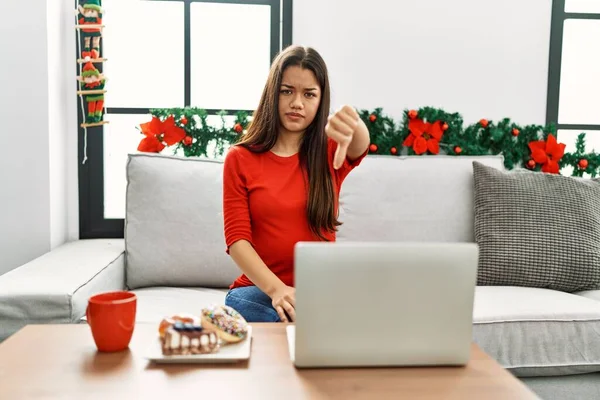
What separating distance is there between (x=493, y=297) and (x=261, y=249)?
784 mm

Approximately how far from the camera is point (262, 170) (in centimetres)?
147

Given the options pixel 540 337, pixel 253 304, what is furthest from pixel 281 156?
pixel 540 337

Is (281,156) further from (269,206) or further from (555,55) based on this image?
(555,55)

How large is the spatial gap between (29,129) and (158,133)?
468 millimetres

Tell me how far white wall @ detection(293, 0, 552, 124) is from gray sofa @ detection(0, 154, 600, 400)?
351mm

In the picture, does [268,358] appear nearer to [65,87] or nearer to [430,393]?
[430,393]

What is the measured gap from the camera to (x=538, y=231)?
1975mm

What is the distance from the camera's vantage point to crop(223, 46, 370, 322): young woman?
1408 mm

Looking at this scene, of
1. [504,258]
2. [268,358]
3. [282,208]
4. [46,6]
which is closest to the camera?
[268,358]

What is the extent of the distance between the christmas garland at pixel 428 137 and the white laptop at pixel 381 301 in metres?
1.59

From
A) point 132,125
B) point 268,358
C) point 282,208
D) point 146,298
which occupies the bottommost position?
point 146,298

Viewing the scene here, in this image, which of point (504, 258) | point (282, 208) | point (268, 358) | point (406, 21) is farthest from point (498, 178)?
point (268, 358)

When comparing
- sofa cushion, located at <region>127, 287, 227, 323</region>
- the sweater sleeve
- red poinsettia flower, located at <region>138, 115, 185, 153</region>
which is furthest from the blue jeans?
red poinsettia flower, located at <region>138, 115, 185, 153</region>

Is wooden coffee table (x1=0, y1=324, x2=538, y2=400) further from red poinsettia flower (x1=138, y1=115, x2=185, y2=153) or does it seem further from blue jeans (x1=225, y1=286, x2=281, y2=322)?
red poinsettia flower (x1=138, y1=115, x2=185, y2=153)
